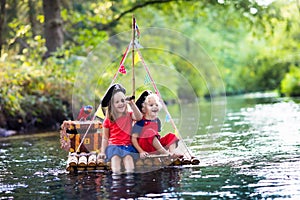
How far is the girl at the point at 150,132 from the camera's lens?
9.62 m

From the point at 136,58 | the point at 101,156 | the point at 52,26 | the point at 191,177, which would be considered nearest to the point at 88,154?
the point at 101,156

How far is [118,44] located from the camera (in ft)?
97.2

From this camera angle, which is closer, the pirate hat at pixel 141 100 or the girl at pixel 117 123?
the girl at pixel 117 123

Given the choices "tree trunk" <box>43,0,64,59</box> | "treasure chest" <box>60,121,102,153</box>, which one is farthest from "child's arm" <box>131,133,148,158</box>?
"tree trunk" <box>43,0,64,59</box>

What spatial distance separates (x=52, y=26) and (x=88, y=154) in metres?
14.1

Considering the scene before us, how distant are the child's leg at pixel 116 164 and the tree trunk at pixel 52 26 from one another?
46.5 feet

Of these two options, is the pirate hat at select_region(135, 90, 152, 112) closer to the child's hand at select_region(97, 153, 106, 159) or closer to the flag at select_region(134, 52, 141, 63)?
the flag at select_region(134, 52, 141, 63)

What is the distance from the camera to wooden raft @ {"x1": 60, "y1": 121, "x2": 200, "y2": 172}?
9414mm

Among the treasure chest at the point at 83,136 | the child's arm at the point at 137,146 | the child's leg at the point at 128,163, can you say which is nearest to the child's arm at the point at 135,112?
the child's arm at the point at 137,146

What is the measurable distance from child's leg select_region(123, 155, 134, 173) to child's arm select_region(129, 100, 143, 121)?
0.63 meters

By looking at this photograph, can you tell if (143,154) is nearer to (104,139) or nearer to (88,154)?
(104,139)

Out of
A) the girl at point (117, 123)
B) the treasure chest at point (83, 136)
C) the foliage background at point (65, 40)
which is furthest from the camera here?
the foliage background at point (65, 40)

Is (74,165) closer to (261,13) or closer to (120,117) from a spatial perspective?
(120,117)

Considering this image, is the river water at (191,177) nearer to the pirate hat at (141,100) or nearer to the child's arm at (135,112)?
the child's arm at (135,112)
